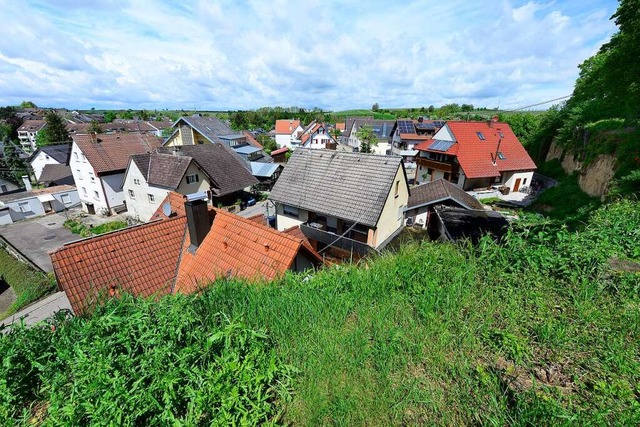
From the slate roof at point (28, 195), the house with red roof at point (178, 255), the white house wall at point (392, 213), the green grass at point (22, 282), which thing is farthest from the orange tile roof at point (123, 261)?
the slate roof at point (28, 195)

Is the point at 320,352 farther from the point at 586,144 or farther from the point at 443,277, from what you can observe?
the point at 586,144

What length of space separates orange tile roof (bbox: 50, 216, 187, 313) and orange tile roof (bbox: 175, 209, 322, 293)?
0.64 m

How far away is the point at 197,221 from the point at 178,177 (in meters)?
13.4

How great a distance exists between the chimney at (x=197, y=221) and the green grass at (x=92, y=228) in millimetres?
18030

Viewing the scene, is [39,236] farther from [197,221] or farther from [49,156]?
[49,156]

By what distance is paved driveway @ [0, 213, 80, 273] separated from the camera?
67.4 ft

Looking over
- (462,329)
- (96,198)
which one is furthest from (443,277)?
(96,198)

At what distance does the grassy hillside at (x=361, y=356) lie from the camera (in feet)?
8.49

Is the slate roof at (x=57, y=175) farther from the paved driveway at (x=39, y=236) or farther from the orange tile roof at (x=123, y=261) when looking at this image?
the orange tile roof at (x=123, y=261)

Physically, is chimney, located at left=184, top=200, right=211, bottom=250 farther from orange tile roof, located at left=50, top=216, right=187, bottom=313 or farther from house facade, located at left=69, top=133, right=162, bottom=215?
house facade, located at left=69, top=133, right=162, bottom=215

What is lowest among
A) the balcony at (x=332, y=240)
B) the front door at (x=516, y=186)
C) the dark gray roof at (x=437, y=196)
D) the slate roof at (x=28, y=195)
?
the slate roof at (x=28, y=195)

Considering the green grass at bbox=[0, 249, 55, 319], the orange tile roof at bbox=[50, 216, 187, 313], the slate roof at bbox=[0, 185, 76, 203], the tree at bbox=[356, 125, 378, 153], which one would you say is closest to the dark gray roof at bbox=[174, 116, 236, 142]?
the slate roof at bbox=[0, 185, 76, 203]

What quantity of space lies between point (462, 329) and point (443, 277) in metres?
1.20

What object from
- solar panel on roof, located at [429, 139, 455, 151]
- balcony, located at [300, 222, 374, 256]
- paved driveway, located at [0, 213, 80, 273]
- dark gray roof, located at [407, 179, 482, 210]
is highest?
solar panel on roof, located at [429, 139, 455, 151]
